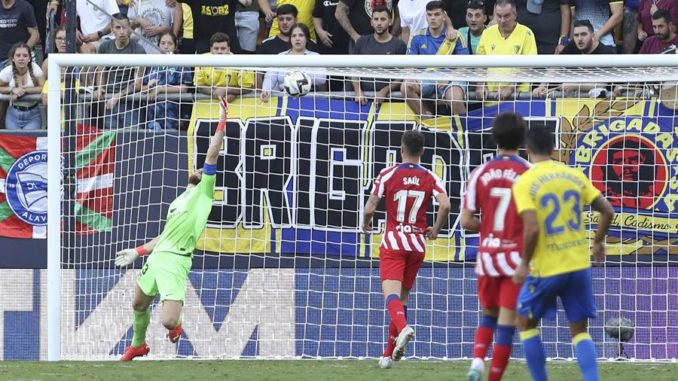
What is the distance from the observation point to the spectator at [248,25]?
50.9ft

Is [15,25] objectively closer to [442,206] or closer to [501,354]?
[442,206]

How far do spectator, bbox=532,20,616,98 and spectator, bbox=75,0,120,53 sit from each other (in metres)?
5.51

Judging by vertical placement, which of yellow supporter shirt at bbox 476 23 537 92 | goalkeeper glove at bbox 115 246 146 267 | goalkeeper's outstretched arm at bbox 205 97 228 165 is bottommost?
goalkeeper glove at bbox 115 246 146 267

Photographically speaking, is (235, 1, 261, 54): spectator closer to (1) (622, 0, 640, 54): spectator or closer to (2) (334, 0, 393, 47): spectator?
(2) (334, 0, 393, 47): spectator

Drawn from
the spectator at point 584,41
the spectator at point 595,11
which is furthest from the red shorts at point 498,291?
the spectator at point 595,11

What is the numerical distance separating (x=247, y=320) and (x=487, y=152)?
3048 mm

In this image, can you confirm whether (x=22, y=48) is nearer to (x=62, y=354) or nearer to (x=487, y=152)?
(x=62, y=354)

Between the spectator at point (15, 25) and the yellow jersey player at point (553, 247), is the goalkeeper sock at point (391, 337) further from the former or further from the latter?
the spectator at point (15, 25)

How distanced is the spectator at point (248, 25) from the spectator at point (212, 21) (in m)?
0.09

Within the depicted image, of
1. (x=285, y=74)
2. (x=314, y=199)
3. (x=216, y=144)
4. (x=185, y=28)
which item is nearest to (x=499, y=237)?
(x=216, y=144)

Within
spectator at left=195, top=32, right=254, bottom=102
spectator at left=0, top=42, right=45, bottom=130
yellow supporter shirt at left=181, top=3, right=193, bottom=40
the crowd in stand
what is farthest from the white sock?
yellow supporter shirt at left=181, top=3, right=193, bottom=40

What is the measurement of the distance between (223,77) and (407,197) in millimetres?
3449

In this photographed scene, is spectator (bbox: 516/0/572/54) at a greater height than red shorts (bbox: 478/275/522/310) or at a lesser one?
greater

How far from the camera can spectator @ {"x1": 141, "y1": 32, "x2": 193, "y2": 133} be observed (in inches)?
527
